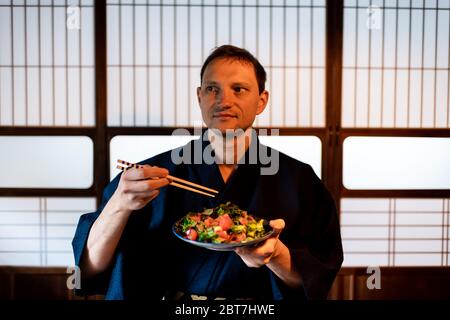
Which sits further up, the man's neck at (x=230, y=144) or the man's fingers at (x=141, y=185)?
the man's neck at (x=230, y=144)

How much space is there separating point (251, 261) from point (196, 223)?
0.25 meters

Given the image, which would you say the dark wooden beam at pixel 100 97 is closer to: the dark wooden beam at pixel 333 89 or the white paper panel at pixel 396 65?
the dark wooden beam at pixel 333 89

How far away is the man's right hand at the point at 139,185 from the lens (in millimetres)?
1356

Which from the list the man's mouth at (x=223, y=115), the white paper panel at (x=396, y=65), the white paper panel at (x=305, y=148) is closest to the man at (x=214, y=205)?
the man's mouth at (x=223, y=115)

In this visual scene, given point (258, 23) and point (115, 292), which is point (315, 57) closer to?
point (258, 23)

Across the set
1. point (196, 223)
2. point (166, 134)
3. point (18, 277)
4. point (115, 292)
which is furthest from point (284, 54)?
point (18, 277)

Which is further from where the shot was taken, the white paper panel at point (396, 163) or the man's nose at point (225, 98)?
the white paper panel at point (396, 163)

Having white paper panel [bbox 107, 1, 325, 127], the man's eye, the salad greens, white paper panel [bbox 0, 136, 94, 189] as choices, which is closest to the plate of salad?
the salad greens

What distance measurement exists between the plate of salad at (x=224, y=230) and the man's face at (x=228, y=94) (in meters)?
0.37

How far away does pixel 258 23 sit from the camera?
122 inches

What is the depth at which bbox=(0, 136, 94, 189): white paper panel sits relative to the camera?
3068mm

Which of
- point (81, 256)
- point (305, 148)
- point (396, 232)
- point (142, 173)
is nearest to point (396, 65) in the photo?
point (305, 148)

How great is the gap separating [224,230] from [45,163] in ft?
7.35

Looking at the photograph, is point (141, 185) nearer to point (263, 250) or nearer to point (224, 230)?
point (224, 230)
